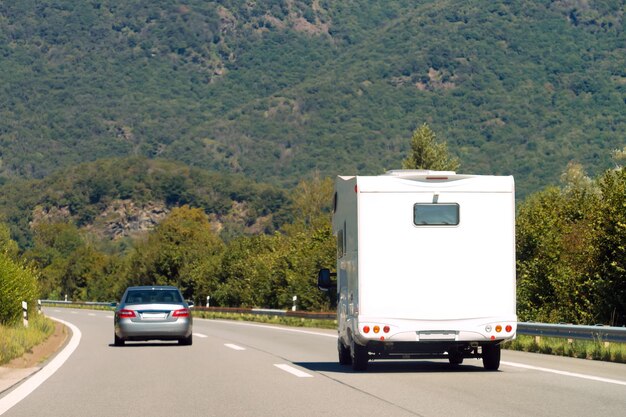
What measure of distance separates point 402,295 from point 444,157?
77.2 m

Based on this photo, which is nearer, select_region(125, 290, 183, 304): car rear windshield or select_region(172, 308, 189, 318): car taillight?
select_region(172, 308, 189, 318): car taillight

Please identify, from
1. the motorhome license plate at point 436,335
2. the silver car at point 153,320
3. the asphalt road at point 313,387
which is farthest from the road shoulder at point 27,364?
the motorhome license plate at point 436,335

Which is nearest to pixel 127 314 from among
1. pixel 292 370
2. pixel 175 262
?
pixel 292 370

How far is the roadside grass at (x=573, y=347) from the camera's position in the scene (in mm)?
19328

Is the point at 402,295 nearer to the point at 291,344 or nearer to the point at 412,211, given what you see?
the point at 412,211

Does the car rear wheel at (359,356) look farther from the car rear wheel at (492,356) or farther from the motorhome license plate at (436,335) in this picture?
the car rear wheel at (492,356)

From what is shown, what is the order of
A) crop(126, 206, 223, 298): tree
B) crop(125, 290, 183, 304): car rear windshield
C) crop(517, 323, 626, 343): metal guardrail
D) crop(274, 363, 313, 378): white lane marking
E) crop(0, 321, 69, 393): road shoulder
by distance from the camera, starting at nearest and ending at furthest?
1. crop(0, 321, 69, 393): road shoulder
2. crop(274, 363, 313, 378): white lane marking
3. crop(517, 323, 626, 343): metal guardrail
4. crop(125, 290, 183, 304): car rear windshield
5. crop(126, 206, 223, 298): tree

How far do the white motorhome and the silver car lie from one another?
993cm

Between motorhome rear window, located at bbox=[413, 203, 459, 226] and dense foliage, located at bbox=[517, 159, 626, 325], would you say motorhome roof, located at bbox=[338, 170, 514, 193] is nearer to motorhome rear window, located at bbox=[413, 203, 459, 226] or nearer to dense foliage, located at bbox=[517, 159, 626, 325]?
motorhome rear window, located at bbox=[413, 203, 459, 226]

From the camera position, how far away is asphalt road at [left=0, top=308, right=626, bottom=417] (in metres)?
11.6

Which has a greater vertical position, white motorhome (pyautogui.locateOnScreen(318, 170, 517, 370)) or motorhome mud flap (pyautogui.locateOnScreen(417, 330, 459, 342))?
white motorhome (pyautogui.locateOnScreen(318, 170, 517, 370))

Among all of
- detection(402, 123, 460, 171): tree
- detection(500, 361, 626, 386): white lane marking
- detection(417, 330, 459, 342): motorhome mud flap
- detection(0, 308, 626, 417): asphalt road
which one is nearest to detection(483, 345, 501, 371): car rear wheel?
detection(0, 308, 626, 417): asphalt road

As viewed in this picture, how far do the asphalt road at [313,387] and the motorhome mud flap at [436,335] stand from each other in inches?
22.8

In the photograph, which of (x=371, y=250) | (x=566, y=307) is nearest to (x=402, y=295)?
(x=371, y=250)
